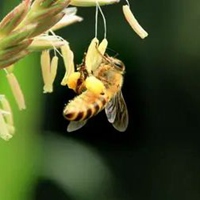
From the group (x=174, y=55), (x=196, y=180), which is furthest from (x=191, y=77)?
(x=196, y=180)

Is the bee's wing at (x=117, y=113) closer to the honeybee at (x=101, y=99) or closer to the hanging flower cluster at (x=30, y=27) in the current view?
the honeybee at (x=101, y=99)

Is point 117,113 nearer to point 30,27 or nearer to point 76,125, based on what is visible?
point 76,125

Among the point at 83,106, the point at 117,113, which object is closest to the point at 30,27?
the point at 83,106

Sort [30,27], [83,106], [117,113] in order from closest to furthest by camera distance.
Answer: [30,27], [83,106], [117,113]

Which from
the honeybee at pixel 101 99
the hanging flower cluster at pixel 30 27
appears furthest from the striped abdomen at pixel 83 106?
the hanging flower cluster at pixel 30 27

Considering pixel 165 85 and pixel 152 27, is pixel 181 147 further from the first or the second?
→ pixel 152 27

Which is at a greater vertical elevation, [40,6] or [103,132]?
[40,6]

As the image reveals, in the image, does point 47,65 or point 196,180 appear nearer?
point 47,65

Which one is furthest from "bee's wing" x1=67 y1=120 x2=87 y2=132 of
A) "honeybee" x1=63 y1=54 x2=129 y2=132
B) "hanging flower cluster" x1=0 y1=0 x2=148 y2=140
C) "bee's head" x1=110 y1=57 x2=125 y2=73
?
"hanging flower cluster" x1=0 y1=0 x2=148 y2=140
